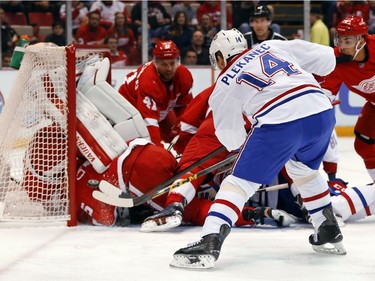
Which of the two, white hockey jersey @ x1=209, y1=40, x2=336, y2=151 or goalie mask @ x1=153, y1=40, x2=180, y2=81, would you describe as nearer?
white hockey jersey @ x1=209, y1=40, x2=336, y2=151

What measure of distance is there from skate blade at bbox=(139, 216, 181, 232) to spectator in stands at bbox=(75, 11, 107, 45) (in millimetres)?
4071

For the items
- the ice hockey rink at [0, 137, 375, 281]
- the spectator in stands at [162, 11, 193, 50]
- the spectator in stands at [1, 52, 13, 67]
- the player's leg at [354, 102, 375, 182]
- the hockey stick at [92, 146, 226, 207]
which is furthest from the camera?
the spectator in stands at [162, 11, 193, 50]

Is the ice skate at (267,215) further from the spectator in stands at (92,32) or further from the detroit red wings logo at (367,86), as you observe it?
the spectator in stands at (92,32)

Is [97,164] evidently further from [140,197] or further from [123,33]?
[123,33]

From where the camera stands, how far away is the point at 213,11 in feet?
25.2

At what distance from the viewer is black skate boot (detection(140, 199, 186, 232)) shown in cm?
347

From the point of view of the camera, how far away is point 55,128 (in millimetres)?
3721

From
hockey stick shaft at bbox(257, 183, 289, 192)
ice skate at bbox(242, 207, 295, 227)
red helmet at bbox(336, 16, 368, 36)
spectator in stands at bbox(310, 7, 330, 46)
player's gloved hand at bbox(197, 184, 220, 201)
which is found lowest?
ice skate at bbox(242, 207, 295, 227)

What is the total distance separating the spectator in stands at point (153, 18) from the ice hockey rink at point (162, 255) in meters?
4.02

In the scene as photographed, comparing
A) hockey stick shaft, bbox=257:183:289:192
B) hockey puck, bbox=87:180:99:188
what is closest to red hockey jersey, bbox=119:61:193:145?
hockey puck, bbox=87:180:99:188

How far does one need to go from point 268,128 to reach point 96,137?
1154 millimetres

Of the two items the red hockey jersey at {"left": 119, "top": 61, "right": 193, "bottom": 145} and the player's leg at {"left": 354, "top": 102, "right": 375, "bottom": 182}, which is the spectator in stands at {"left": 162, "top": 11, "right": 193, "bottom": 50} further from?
the player's leg at {"left": 354, "top": 102, "right": 375, "bottom": 182}

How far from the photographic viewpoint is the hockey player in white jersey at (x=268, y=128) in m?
2.81

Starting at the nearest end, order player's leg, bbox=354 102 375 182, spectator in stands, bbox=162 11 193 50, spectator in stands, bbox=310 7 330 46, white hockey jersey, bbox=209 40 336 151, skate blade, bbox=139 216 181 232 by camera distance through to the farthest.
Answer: white hockey jersey, bbox=209 40 336 151 < skate blade, bbox=139 216 181 232 < player's leg, bbox=354 102 375 182 < spectator in stands, bbox=162 11 193 50 < spectator in stands, bbox=310 7 330 46
